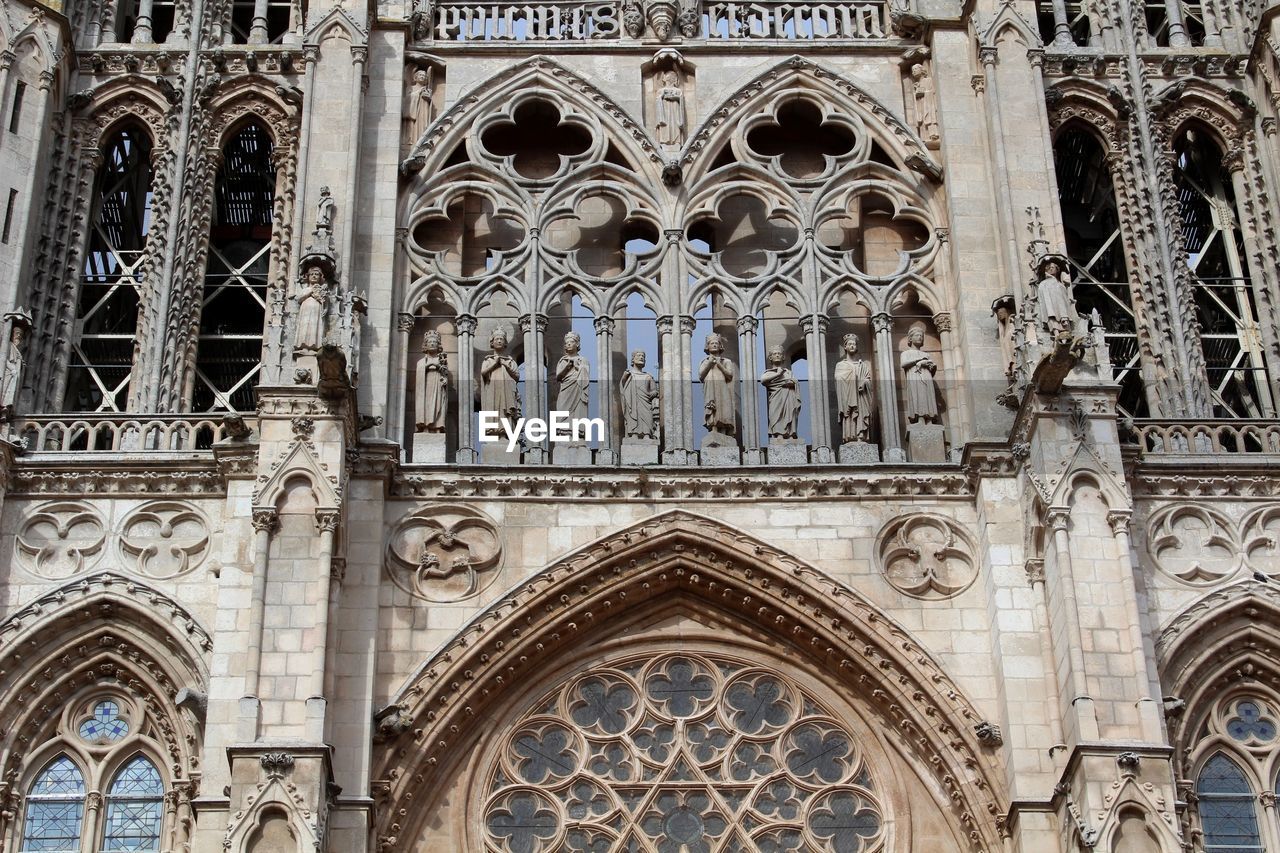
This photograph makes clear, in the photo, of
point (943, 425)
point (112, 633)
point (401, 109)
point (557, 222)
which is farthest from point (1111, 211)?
point (112, 633)

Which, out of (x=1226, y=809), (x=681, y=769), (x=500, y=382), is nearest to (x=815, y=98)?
(x=500, y=382)

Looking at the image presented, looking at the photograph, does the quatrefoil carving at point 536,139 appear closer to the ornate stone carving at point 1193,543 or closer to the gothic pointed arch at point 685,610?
the gothic pointed arch at point 685,610

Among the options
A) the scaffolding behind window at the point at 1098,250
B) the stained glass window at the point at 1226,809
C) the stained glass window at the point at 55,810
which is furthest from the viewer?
the scaffolding behind window at the point at 1098,250

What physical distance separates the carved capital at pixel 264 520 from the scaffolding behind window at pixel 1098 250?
8.70 meters

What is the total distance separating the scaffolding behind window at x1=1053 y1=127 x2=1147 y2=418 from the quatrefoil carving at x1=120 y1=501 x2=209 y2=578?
30.1 ft

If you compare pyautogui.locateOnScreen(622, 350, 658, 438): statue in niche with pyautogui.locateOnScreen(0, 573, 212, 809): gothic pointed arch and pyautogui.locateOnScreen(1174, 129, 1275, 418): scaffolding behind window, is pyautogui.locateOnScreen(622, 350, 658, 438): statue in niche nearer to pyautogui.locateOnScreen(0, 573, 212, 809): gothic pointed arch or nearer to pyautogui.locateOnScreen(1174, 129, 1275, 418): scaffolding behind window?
pyautogui.locateOnScreen(0, 573, 212, 809): gothic pointed arch

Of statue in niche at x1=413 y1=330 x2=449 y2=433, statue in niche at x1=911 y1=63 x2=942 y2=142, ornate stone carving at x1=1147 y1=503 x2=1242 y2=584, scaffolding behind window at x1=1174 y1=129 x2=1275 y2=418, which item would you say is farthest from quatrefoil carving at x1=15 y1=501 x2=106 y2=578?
scaffolding behind window at x1=1174 y1=129 x2=1275 y2=418

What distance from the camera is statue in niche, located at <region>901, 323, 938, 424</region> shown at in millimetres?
22438

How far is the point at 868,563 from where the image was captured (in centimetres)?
2139

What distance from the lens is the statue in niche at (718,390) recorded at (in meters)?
22.3

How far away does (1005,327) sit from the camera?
2233 cm

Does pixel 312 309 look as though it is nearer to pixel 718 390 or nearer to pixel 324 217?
pixel 324 217

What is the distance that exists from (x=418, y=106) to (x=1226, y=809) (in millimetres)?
10723

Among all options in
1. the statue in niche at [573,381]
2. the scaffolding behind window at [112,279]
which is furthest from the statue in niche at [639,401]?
the scaffolding behind window at [112,279]
